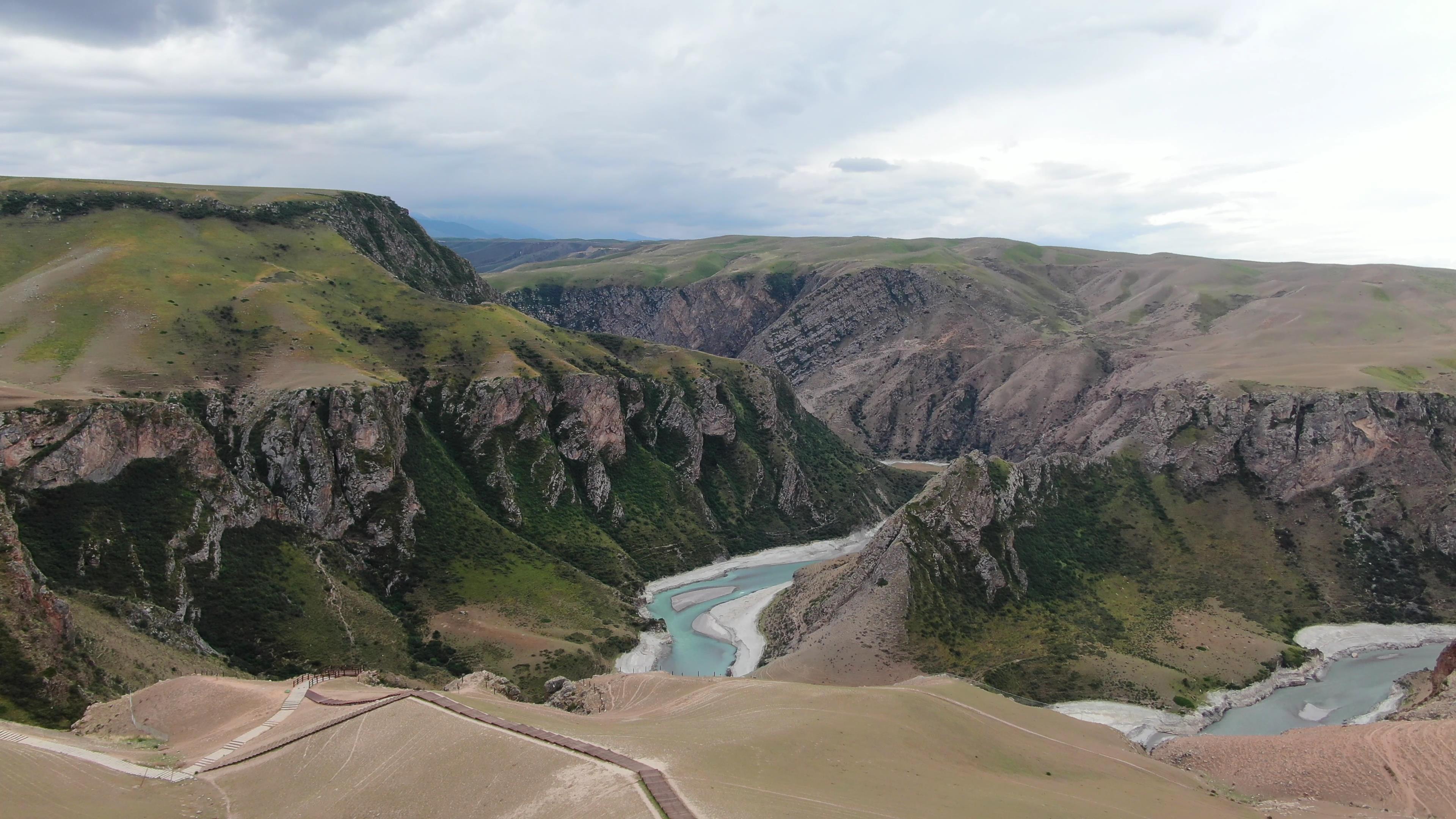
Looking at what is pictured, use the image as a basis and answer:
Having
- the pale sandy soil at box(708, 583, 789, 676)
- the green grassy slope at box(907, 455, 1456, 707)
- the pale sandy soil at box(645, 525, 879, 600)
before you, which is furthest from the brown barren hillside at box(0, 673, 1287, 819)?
the pale sandy soil at box(645, 525, 879, 600)

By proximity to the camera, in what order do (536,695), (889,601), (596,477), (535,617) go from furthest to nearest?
(596,477) → (535,617) → (889,601) → (536,695)

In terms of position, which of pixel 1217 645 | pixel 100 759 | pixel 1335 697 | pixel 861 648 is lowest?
pixel 1335 697

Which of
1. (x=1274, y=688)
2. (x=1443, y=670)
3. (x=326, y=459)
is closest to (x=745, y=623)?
(x=326, y=459)

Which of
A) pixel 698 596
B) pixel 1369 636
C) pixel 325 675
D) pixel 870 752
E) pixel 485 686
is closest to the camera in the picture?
pixel 870 752

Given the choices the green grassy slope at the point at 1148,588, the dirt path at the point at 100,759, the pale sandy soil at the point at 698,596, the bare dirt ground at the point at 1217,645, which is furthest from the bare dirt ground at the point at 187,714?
the bare dirt ground at the point at 1217,645

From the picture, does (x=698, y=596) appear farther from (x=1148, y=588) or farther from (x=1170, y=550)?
(x=1170, y=550)

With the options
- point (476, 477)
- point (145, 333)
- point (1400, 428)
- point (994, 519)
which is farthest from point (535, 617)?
point (1400, 428)

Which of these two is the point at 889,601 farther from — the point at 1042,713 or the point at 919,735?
the point at 919,735
